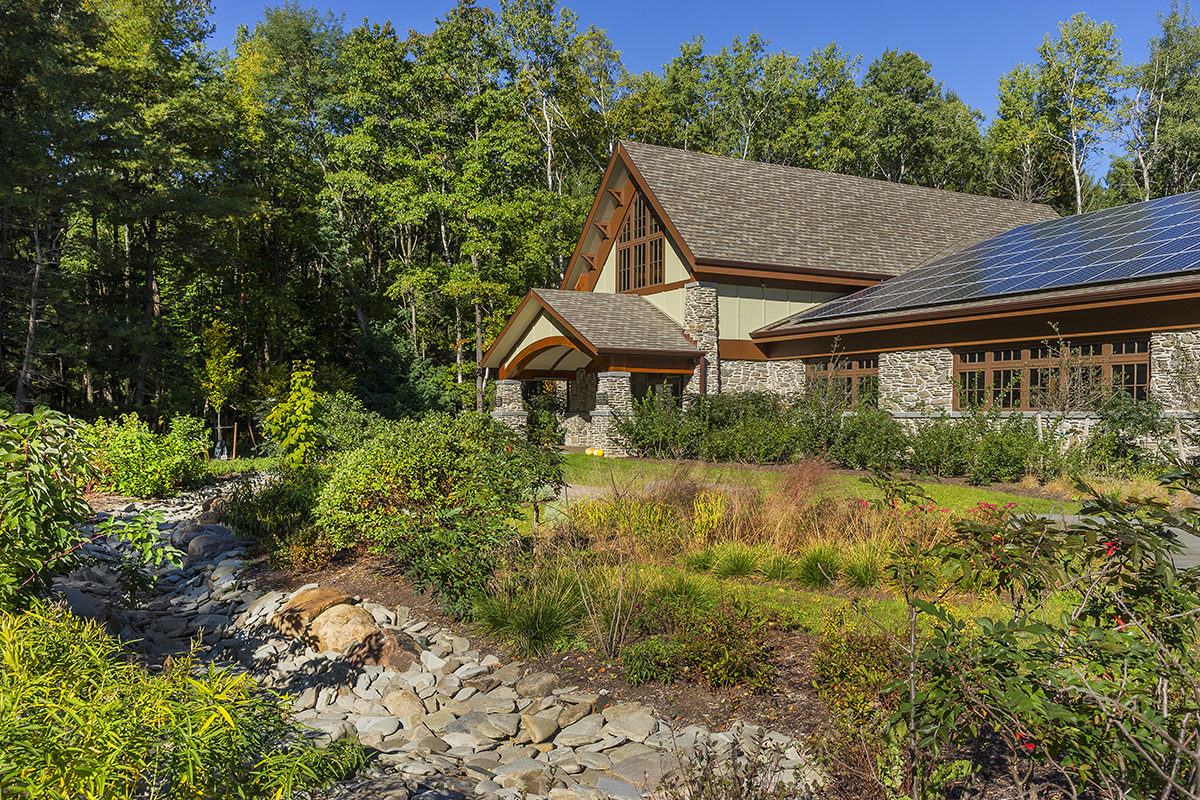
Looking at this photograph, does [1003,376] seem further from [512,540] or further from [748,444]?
[512,540]

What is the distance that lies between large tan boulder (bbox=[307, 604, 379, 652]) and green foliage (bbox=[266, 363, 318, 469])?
7.37m

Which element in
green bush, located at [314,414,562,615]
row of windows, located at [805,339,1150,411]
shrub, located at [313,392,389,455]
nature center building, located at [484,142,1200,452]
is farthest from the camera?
nature center building, located at [484,142,1200,452]

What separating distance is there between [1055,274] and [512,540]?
13454 mm

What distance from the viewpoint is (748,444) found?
54.7 feet

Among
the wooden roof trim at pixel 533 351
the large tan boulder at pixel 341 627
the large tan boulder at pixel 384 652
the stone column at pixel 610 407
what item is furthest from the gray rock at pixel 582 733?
the wooden roof trim at pixel 533 351

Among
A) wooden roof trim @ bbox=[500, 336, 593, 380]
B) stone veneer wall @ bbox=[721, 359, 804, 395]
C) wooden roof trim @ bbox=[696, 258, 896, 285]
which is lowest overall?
stone veneer wall @ bbox=[721, 359, 804, 395]

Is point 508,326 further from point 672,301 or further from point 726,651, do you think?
point 726,651

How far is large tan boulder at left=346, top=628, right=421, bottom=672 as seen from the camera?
611cm

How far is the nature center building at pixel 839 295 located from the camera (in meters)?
14.4

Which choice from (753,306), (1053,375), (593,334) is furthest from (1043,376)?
(593,334)

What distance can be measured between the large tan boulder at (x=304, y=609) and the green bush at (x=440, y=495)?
701mm

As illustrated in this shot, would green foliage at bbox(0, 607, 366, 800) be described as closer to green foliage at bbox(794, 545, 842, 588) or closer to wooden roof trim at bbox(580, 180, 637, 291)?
green foliage at bbox(794, 545, 842, 588)

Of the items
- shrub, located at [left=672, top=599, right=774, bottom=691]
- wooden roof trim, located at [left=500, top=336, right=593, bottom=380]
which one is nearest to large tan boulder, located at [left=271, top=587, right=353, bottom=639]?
shrub, located at [left=672, top=599, right=774, bottom=691]

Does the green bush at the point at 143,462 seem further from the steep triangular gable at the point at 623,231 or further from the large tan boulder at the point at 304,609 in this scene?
the steep triangular gable at the point at 623,231
